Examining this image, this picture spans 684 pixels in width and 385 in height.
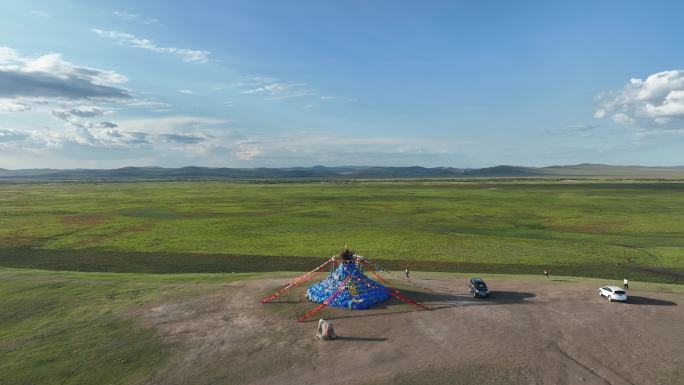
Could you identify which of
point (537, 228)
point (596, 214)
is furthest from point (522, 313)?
point (596, 214)

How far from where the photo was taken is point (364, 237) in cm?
8712

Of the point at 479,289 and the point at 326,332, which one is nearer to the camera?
the point at 326,332

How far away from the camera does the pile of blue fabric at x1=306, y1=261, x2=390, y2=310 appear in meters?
39.5

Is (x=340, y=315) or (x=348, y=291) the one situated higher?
(x=348, y=291)

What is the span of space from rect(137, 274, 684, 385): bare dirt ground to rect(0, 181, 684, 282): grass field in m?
21.0

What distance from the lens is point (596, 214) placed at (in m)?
115

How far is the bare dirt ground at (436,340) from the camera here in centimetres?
2727

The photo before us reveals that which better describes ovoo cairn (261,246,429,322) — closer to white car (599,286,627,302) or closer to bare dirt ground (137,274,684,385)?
bare dirt ground (137,274,684,385)

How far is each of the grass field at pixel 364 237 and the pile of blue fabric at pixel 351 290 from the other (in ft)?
73.4

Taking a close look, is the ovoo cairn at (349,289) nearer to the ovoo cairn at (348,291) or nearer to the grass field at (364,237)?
the ovoo cairn at (348,291)

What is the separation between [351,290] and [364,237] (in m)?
46.9

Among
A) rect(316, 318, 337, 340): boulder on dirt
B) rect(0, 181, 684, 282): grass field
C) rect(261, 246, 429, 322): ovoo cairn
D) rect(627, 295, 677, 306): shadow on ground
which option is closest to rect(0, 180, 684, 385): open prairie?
rect(627, 295, 677, 306): shadow on ground

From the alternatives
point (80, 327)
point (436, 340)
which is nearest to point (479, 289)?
point (436, 340)

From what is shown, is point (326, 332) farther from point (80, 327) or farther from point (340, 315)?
point (80, 327)
